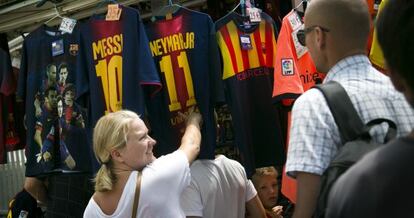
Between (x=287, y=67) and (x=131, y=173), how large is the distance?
1.05m

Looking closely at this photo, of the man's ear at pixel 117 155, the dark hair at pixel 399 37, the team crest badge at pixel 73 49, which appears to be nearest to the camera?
the dark hair at pixel 399 37

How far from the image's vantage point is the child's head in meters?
3.40

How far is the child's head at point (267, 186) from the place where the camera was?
3398 millimetres

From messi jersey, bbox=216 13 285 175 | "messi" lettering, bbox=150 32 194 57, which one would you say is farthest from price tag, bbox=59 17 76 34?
messi jersey, bbox=216 13 285 175

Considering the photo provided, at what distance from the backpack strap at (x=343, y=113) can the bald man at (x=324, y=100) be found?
19 millimetres

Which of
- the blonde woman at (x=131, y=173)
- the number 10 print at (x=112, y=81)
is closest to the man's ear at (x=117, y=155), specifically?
the blonde woman at (x=131, y=173)

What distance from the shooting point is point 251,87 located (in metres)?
3.15

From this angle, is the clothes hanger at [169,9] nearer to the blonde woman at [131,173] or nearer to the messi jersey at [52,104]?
the messi jersey at [52,104]

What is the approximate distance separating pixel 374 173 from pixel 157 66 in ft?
7.12

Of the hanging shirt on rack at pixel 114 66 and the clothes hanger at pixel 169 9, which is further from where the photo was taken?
the clothes hanger at pixel 169 9

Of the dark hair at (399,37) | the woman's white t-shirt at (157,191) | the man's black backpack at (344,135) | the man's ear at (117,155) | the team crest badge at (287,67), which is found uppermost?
the dark hair at (399,37)

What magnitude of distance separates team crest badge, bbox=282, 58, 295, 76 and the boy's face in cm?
80

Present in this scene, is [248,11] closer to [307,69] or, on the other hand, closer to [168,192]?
[307,69]

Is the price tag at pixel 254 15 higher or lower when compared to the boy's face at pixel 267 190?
higher
